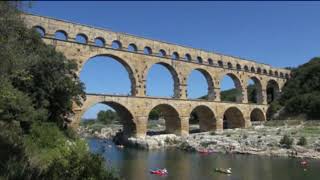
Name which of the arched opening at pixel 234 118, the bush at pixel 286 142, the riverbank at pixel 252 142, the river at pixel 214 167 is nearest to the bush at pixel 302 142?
the riverbank at pixel 252 142

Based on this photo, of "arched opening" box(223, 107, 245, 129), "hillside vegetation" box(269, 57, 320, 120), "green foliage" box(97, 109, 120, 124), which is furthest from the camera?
"green foliage" box(97, 109, 120, 124)

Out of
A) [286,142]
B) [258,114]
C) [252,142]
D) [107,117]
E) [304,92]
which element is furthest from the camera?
[107,117]

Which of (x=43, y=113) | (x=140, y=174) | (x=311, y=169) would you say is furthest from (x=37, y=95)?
(x=311, y=169)

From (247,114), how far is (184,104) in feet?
43.4

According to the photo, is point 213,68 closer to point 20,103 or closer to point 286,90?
point 286,90

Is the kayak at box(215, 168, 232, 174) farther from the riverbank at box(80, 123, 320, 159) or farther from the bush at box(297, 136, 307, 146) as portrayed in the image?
the bush at box(297, 136, 307, 146)

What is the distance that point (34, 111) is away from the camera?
22344 millimetres

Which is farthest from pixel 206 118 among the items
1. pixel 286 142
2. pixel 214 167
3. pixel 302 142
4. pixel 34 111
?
pixel 34 111

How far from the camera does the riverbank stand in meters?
34.1

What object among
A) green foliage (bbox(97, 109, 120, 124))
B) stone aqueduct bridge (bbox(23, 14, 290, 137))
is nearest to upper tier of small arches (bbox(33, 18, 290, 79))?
stone aqueduct bridge (bbox(23, 14, 290, 137))

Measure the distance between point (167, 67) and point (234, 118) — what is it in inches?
596

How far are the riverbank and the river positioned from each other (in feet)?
7.43

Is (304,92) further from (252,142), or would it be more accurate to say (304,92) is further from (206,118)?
(252,142)

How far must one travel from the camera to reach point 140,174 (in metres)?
24.7
